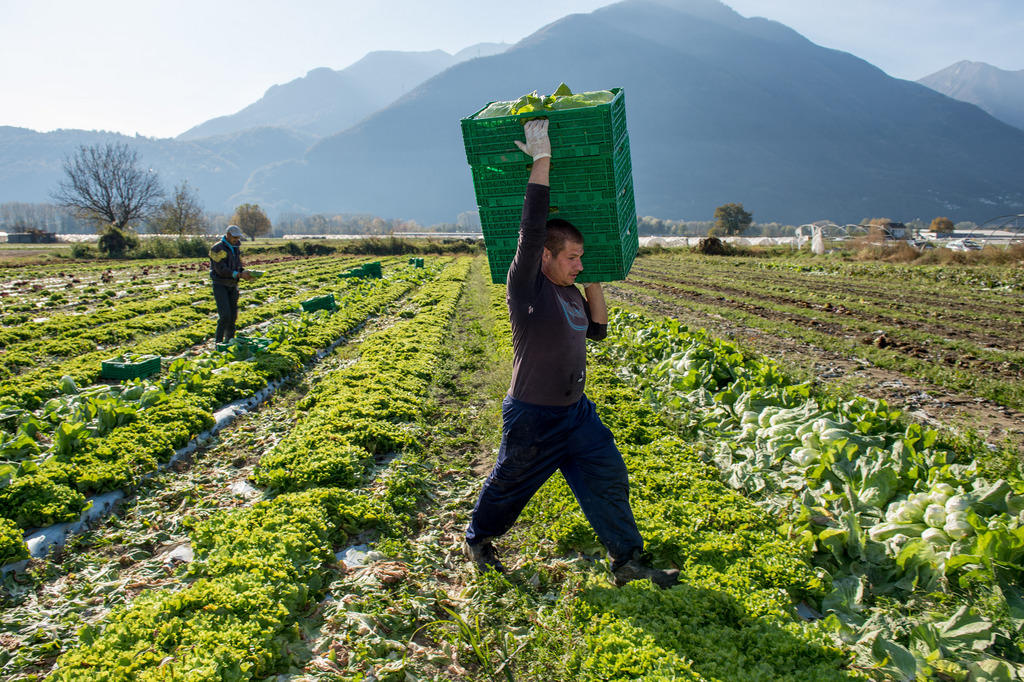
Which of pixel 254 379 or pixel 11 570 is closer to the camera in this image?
pixel 11 570

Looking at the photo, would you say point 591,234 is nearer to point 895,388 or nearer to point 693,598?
point 693,598

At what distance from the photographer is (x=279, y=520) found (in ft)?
13.8

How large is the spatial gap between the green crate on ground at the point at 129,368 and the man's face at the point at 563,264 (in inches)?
327

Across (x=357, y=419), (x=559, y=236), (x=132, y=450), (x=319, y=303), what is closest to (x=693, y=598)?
(x=559, y=236)

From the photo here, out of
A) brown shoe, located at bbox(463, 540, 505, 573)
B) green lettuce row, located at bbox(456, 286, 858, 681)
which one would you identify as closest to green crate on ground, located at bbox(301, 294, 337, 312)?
green lettuce row, located at bbox(456, 286, 858, 681)

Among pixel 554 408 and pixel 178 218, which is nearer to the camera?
pixel 554 408

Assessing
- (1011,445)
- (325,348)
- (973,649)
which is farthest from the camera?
(325,348)

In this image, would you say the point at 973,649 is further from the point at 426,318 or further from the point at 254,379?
the point at 426,318

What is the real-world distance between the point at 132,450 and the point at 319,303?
1048 centimetres

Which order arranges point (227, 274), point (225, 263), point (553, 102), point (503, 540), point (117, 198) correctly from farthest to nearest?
point (117, 198), point (227, 274), point (225, 263), point (503, 540), point (553, 102)

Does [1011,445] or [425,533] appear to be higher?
[1011,445]

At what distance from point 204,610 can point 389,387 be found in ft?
15.9

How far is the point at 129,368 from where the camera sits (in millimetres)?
8906

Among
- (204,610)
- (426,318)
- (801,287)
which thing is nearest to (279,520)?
(204,610)
